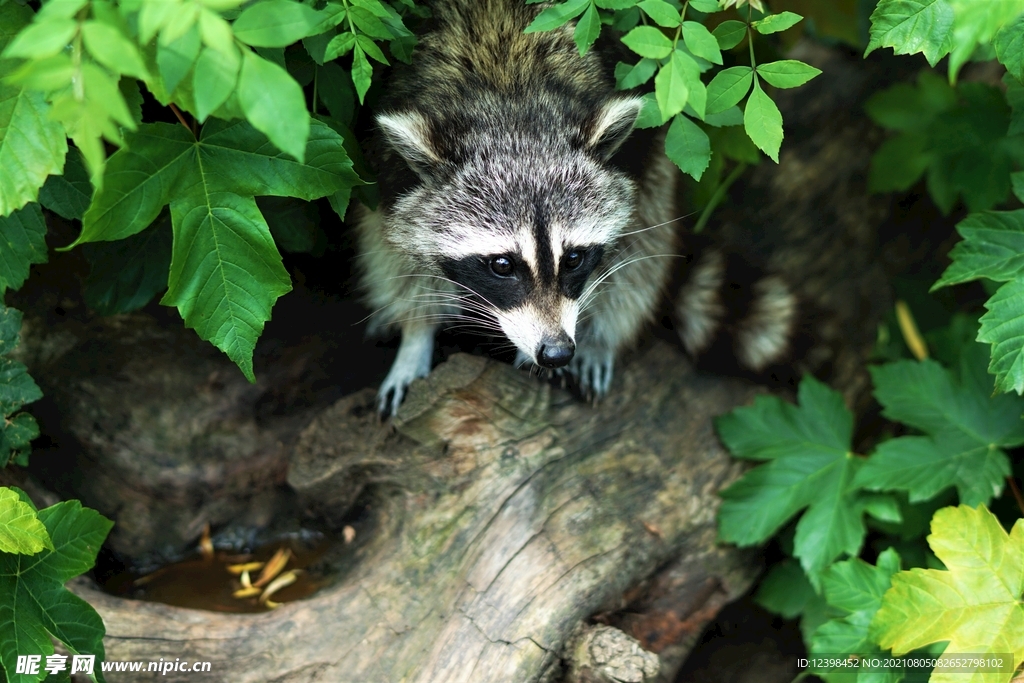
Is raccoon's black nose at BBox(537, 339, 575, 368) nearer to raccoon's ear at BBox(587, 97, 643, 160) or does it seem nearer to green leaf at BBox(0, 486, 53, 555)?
raccoon's ear at BBox(587, 97, 643, 160)

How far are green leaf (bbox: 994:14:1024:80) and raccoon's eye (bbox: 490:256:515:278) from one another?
123 cm

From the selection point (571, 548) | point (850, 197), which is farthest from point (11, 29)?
point (850, 197)

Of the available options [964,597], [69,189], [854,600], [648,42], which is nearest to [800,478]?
[854,600]

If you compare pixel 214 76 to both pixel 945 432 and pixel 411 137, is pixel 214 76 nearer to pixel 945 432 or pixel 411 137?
pixel 411 137

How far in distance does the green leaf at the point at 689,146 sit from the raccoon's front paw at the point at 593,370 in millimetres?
967

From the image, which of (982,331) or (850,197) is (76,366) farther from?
(850,197)

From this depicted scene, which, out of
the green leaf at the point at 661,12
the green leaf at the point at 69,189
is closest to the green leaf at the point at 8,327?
the green leaf at the point at 69,189

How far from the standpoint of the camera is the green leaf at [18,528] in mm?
1729

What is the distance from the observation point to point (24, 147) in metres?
1.65

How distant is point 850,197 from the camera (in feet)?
10.9

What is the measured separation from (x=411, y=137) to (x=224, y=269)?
63 centimetres

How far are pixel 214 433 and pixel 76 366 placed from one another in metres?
0.46

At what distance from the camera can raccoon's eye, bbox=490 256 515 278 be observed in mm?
2273

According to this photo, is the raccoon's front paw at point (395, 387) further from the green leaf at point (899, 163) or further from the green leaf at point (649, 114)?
the green leaf at point (899, 163)
